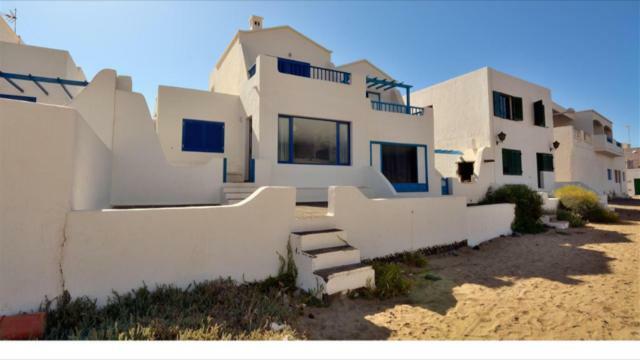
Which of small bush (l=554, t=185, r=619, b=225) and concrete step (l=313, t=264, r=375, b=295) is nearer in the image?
concrete step (l=313, t=264, r=375, b=295)

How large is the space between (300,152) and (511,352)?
25.3ft

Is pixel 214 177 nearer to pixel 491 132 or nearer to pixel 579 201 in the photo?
pixel 491 132

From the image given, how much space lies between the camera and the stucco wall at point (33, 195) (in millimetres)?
3264

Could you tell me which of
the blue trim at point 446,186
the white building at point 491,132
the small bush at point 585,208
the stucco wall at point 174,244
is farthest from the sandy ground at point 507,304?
the small bush at point 585,208

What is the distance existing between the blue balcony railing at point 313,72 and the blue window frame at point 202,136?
10.5ft

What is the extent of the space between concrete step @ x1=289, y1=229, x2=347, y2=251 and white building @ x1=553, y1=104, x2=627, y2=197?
2172 centimetres

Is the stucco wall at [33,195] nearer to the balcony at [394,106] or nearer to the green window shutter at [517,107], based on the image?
the balcony at [394,106]

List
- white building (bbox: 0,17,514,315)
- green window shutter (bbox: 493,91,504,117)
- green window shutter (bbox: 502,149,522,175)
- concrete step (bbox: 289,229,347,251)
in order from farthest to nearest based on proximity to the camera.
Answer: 1. green window shutter (bbox: 502,149,522,175)
2. green window shutter (bbox: 493,91,504,117)
3. concrete step (bbox: 289,229,347,251)
4. white building (bbox: 0,17,514,315)

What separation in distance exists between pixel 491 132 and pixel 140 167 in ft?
52.9

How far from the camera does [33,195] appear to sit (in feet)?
11.1

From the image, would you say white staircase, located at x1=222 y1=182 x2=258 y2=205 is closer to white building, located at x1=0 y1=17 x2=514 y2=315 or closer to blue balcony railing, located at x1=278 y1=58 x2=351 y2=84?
white building, located at x1=0 y1=17 x2=514 y2=315

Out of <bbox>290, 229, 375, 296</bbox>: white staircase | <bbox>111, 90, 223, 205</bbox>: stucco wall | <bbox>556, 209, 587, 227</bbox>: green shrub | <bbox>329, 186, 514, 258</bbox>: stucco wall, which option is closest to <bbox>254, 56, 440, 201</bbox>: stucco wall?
<bbox>111, 90, 223, 205</bbox>: stucco wall

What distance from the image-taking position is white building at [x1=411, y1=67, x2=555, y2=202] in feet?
48.2

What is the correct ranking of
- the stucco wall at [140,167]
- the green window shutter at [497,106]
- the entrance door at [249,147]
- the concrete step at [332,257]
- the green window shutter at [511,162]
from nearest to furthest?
the concrete step at [332,257]
the stucco wall at [140,167]
the entrance door at [249,147]
the green window shutter at [497,106]
the green window shutter at [511,162]
